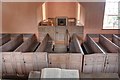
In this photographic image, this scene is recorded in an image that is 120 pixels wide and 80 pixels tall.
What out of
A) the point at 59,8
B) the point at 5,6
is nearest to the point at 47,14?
the point at 59,8

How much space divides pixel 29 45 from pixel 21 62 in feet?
5.61

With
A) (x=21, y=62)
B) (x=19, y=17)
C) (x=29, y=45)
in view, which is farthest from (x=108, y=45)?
(x=19, y=17)

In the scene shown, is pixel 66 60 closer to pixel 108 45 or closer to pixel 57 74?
pixel 57 74

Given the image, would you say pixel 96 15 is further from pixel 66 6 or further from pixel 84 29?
pixel 66 6

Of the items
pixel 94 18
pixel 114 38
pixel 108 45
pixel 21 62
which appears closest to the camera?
pixel 21 62

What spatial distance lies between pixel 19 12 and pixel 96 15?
137 inches

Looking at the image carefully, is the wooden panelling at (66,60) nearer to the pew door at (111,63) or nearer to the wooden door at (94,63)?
the wooden door at (94,63)

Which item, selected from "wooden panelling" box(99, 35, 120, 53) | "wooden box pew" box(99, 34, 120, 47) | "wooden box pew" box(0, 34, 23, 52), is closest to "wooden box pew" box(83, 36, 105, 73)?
"wooden panelling" box(99, 35, 120, 53)

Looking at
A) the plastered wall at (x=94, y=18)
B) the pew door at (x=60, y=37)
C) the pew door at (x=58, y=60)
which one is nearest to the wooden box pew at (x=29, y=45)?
the pew door at (x=60, y=37)

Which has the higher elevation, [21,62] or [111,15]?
[111,15]

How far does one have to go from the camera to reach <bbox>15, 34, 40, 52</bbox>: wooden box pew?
5.40m

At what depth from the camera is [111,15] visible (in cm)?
727

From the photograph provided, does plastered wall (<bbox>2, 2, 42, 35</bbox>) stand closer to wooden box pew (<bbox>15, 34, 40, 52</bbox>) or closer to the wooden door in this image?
wooden box pew (<bbox>15, 34, 40, 52</bbox>)

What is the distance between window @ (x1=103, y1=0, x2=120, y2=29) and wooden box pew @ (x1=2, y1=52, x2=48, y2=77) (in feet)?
13.0
